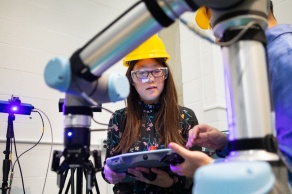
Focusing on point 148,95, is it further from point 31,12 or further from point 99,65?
point 31,12

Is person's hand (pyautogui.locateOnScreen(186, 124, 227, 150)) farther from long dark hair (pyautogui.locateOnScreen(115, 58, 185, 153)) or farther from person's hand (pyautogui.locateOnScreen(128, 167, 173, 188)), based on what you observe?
long dark hair (pyautogui.locateOnScreen(115, 58, 185, 153))

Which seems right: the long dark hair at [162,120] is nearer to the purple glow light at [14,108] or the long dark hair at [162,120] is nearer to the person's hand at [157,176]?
the person's hand at [157,176]

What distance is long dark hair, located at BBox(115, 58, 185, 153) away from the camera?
5.13 feet

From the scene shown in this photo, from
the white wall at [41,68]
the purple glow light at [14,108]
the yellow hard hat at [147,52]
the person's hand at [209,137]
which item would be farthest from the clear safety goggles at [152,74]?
the purple glow light at [14,108]

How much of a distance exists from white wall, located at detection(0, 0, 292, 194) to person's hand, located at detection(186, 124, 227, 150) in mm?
1579

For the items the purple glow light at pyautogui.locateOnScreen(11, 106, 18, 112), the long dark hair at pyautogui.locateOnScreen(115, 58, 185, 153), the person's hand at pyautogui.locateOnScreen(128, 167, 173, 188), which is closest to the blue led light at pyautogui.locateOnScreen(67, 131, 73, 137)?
the person's hand at pyautogui.locateOnScreen(128, 167, 173, 188)

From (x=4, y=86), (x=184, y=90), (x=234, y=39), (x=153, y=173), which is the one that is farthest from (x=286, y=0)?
(x=4, y=86)

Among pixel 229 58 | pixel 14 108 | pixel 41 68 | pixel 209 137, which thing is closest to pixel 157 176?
pixel 209 137

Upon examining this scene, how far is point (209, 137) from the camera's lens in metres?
0.93

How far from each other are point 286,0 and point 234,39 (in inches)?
82.0

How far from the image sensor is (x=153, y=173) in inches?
48.3

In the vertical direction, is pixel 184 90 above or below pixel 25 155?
above

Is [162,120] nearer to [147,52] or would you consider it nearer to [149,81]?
[149,81]

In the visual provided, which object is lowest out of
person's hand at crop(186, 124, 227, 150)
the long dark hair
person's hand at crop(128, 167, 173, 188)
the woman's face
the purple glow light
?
person's hand at crop(128, 167, 173, 188)
